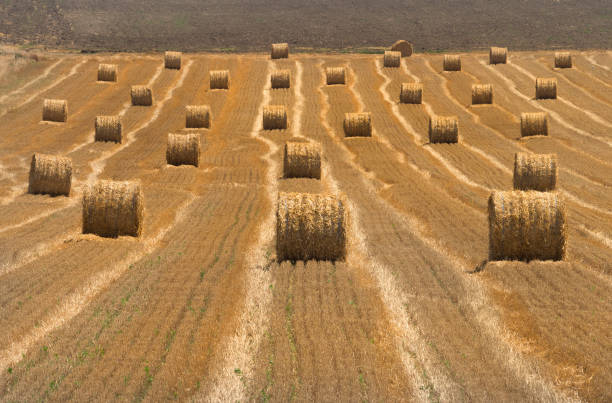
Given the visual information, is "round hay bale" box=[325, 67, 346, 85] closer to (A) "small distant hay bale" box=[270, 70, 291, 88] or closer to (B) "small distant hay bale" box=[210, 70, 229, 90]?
(A) "small distant hay bale" box=[270, 70, 291, 88]

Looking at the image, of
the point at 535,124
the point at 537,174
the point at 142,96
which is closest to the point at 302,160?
the point at 537,174

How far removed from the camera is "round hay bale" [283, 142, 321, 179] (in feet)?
67.1

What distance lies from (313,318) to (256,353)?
116cm

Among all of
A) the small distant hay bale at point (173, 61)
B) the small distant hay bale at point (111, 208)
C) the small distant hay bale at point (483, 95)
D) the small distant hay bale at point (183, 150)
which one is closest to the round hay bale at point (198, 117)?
the small distant hay bale at point (183, 150)

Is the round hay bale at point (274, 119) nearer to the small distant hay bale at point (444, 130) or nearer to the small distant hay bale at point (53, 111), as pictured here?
the small distant hay bale at point (444, 130)

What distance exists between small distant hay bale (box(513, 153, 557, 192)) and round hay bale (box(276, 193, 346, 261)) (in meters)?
8.92

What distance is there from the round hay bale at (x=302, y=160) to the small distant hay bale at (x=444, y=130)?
28.3 feet

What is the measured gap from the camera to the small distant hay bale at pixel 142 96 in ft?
117

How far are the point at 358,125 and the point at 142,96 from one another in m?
14.6

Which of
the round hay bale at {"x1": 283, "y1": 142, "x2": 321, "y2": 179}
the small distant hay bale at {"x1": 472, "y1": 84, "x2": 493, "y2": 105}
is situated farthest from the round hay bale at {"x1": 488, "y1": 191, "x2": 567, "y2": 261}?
the small distant hay bale at {"x1": 472, "y1": 84, "x2": 493, "y2": 105}

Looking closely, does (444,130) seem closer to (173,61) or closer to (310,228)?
(310,228)

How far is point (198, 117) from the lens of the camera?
30453mm

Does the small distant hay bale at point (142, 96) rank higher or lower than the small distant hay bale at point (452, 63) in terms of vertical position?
lower

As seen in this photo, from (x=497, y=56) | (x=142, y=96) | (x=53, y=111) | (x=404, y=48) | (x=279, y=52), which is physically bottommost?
(x=53, y=111)
